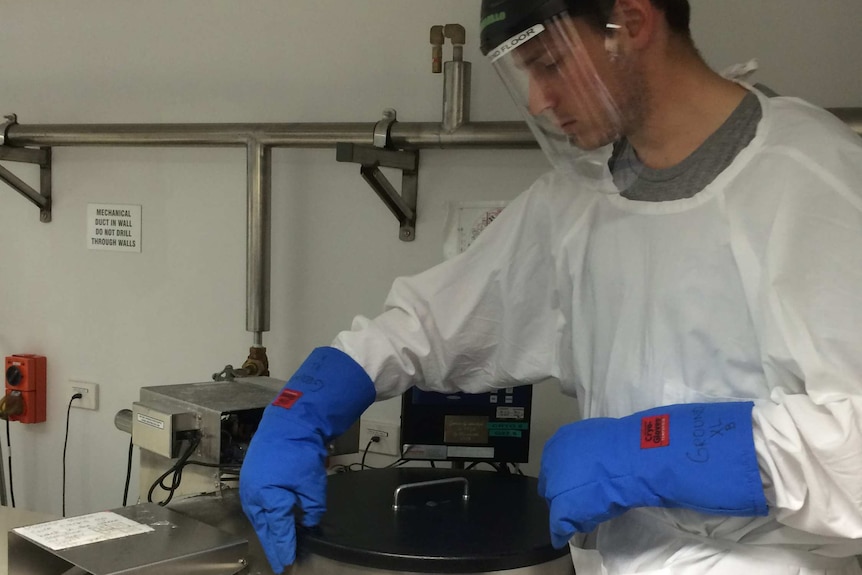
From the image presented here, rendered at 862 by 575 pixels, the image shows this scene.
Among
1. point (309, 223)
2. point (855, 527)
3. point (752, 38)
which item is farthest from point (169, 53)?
point (855, 527)

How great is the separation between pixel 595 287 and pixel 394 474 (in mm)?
400

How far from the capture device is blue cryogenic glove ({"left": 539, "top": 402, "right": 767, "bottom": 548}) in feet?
2.28

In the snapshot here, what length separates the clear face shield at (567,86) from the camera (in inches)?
32.3

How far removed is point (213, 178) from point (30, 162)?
471mm

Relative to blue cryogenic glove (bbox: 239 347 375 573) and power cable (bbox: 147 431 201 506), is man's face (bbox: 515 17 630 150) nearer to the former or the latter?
blue cryogenic glove (bbox: 239 347 375 573)

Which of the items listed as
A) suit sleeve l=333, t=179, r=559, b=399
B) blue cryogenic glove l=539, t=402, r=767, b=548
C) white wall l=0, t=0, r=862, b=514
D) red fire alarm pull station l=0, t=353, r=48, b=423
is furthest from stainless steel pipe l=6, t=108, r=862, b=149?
blue cryogenic glove l=539, t=402, r=767, b=548

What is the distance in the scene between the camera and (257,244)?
1483mm

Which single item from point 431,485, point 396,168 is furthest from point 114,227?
point 431,485

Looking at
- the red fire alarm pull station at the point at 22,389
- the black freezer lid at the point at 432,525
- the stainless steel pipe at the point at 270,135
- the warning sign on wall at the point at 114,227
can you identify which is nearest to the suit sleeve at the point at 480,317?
the black freezer lid at the point at 432,525

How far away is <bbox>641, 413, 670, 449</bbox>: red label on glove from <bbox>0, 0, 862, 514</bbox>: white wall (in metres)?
0.66

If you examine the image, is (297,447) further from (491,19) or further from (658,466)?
(491,19)

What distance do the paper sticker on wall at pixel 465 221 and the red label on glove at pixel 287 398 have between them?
540mm

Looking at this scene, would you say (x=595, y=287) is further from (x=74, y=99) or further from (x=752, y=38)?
(x=74, y=99)

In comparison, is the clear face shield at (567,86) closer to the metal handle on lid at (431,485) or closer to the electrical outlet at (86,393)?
the metal handle on lid at (431,485)
